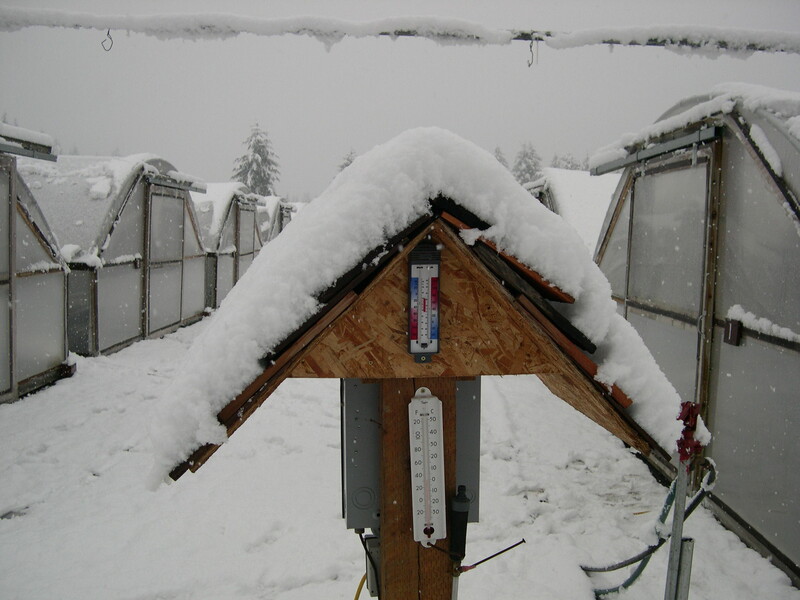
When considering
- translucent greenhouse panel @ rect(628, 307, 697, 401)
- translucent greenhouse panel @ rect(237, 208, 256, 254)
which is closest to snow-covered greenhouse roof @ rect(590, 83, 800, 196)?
translucent greenhouse panel @ rect(628, 307, 697, 401)

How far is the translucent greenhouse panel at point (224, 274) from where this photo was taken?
1768 cm

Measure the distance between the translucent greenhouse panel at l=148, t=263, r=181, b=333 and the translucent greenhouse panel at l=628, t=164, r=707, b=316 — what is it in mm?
11498

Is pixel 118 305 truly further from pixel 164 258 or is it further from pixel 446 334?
pixel 446 334

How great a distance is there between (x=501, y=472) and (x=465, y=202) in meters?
4.98

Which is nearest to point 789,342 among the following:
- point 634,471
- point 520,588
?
point 634,471

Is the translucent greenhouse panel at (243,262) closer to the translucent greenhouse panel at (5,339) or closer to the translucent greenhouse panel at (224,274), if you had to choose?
the translucent greenhouse panel at (224,274)

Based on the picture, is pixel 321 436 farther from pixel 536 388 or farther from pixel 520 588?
pixel 536 388

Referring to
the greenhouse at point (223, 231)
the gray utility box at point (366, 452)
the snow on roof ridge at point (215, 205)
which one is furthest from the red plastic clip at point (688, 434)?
the snow on roof ridge at point (215, 205)

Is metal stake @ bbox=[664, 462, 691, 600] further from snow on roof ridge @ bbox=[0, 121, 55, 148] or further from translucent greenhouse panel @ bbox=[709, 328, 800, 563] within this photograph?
snow on roof ridge @ bbox=[0, 121, 55, 148]

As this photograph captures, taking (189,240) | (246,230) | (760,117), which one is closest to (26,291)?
(189,240)

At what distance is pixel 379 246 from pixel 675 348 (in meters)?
5.78

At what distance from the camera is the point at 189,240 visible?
15031 millimetres

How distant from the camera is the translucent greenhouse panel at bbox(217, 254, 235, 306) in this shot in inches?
696

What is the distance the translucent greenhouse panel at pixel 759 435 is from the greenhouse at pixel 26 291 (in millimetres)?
9739
